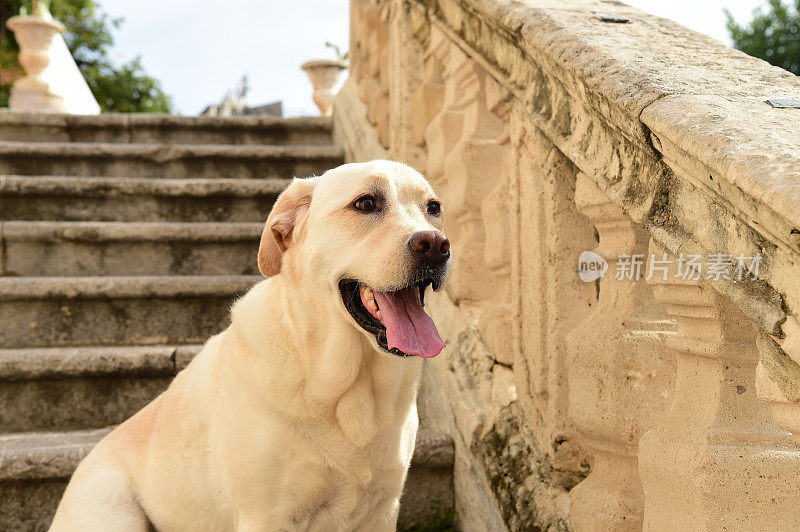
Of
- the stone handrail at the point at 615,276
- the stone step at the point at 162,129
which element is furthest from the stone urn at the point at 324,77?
the stone handrail at the point at 615,276

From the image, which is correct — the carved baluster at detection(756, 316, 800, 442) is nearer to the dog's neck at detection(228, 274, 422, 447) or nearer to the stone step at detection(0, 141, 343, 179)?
the dog's neck at detection(228, 274, 422, 447)

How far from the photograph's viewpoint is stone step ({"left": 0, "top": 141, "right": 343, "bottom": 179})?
4613 millimetres

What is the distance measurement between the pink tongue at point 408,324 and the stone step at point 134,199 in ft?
8.98

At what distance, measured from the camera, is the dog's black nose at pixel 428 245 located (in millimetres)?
1594

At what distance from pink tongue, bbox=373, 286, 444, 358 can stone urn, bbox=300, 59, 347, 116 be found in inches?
262

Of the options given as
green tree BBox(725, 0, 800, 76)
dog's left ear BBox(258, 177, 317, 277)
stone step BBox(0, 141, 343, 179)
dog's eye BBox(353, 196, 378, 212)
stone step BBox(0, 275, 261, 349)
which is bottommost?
stone step BBox(0, 275, 261, 349)

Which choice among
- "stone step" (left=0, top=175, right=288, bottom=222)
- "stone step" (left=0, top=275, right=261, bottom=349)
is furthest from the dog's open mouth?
"stone step" (left=0, top=175, right=288, bottom=222)

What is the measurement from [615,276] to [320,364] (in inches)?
29.5

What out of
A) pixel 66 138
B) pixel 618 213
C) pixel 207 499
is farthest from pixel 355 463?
pixel 66 138

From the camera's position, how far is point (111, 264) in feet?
12.2

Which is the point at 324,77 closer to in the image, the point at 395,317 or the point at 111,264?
the point at 111,264

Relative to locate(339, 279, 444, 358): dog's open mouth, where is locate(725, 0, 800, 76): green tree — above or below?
above

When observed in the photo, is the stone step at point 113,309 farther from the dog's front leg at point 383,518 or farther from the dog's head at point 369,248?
the dog's front leg at point 383,518

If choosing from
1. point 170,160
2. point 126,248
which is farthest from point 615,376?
point 170,160
